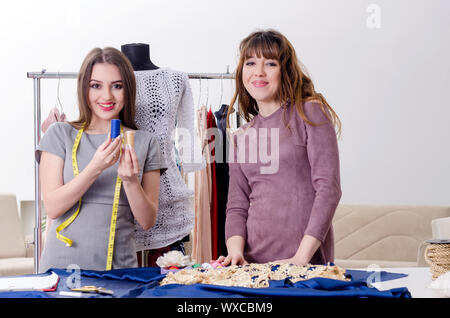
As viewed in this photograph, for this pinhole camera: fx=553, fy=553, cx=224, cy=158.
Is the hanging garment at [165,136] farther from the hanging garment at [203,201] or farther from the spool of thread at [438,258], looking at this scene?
the spool of thread at [438,258]

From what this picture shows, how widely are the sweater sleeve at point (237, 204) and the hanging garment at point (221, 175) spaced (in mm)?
728

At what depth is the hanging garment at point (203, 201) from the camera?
7.11ft

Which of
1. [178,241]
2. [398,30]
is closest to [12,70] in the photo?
[178,241]

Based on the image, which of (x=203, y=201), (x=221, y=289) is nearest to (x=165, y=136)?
(x=203, y=201)

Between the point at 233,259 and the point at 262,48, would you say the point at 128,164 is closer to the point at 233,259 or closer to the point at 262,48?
the point at 233,259

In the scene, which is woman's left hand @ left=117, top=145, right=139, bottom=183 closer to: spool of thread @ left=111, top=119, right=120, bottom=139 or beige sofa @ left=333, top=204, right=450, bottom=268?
spool of thread @ left=111, top=119, right=120, bottom=139

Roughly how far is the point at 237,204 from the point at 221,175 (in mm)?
778

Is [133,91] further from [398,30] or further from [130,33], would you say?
[398,30]

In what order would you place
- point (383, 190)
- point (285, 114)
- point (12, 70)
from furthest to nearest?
point (12, 70) < point (383, 190) < point (285, 114)

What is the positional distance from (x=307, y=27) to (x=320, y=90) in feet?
0.74

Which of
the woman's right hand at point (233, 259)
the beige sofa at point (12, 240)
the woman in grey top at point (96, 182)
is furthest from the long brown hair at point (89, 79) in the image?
the beige sofa at point (12, 240)

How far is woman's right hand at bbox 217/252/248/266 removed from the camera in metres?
1.28

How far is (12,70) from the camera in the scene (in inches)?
86.3

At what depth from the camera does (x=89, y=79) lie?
1.60m
